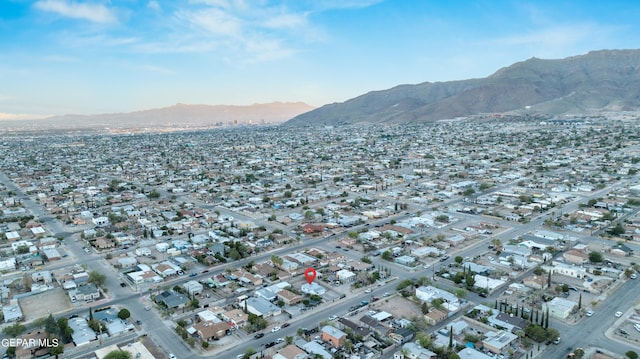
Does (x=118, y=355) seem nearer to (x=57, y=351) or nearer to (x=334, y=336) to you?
(x=57, y=351)

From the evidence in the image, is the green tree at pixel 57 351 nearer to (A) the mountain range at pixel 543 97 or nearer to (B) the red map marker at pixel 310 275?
(B) the red map marker at pixel 310 275

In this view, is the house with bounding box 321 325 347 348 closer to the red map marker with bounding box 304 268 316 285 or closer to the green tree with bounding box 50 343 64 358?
the red map marker with bounding box 304 268 316 285

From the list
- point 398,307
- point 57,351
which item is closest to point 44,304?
point 57,351

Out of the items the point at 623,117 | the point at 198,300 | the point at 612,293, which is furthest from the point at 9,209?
the point at 623,117

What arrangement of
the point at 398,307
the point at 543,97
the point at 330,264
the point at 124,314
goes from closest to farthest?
the point at 124,314
the point at 398,307
the point at 330,264
the point at 543,97

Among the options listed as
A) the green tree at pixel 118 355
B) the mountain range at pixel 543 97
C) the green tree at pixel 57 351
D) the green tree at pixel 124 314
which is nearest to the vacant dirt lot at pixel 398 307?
the green tree at pixel 118 355

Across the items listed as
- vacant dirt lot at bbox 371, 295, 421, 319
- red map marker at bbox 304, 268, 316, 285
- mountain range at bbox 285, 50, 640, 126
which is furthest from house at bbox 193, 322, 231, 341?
mountain range at bbox 285, 50, 640, 126
